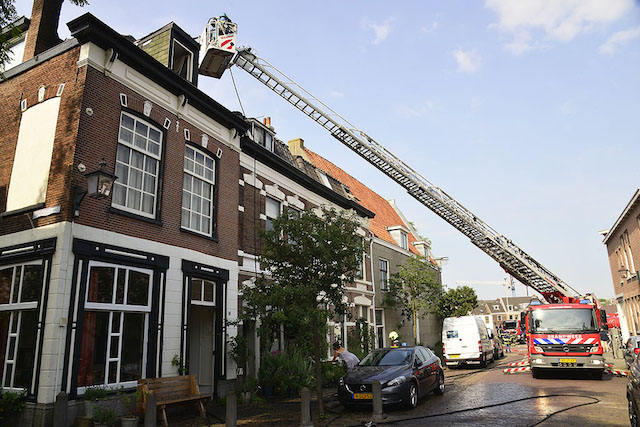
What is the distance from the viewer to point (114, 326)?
9438 mm

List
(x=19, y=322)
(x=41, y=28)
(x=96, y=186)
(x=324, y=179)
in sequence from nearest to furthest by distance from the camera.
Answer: (x=96, y=186), (x=19, y=322), (x=41, y=28), (x=324, y=179)

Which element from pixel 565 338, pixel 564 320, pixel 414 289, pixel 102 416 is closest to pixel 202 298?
pixel 102 416

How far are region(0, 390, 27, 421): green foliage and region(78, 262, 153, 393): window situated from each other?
97 cm

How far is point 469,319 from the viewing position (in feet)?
73.4

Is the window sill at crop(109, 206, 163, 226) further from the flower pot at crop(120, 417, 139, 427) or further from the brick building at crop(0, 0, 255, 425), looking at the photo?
the flower pot at crop(120, 417, 139, 427)

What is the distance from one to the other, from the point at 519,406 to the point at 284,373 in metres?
6.56

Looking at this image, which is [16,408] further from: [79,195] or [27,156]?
[27,156]

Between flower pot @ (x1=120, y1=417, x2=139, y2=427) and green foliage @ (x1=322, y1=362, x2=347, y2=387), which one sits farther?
green foliage @ (x1=322, y1=362, x2=347, y2=387)

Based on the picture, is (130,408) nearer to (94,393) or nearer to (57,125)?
(94,393)

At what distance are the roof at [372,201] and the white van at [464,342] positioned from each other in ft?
21.1

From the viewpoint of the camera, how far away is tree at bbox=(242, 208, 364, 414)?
10.1m

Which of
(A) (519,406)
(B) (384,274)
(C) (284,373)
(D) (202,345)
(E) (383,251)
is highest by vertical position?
(E) (383,251)

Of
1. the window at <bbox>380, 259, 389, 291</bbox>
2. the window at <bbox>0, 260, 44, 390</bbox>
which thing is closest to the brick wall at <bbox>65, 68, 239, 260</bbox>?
the window at <bbox>0, 260, 44, 390</bbox>

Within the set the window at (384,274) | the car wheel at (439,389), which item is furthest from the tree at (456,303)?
the car wheel at (439,389)
